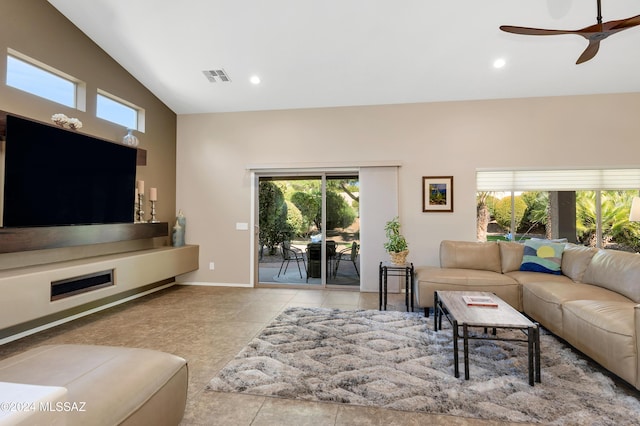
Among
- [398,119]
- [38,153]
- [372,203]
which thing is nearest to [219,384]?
[38,153]

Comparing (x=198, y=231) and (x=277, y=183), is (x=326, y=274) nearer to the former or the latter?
(x=277, y=183)

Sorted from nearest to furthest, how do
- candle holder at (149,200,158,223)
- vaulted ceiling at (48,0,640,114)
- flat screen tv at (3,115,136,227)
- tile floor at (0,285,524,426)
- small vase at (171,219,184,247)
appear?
tile floor at (0,285,524,426), flat screen tv at (3,115,136,227), vaulted ceiling at (48,0,640,114), candle holder at (149,200,158,223), small vase at (171,219,184,247)

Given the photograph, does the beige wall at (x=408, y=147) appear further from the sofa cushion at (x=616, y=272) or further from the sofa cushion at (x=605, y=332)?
the sofa cushion at (x=605, y=332)

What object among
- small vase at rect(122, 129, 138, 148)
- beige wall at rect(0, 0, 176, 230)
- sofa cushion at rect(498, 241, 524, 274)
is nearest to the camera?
beige wall at rect(0, 0, 176, 230)

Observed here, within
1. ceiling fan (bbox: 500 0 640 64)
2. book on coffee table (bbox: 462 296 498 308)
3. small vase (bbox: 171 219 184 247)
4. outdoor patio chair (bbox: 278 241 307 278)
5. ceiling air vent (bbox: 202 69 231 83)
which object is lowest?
book on coffee table (bbox: 462 296 498 308)

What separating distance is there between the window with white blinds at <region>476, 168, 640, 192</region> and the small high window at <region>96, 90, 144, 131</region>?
5.39 meters

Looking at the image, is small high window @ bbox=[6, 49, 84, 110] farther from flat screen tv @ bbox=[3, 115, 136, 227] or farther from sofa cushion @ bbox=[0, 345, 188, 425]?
sofa cushion @ bbox=[0, 345, 188, 425]

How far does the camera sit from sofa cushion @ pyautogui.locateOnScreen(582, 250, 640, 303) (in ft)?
9.23

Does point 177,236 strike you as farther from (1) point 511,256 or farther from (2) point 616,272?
(2) point 616,272

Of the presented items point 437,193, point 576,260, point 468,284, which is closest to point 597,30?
point 576,260

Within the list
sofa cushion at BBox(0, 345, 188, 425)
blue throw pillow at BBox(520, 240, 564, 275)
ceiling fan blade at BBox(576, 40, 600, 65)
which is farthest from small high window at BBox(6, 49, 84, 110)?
blue throw pillow at BBox(520, 240, 564, 275)

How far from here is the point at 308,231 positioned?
5.25m

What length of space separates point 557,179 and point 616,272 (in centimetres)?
207

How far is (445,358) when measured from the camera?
2.59 m
